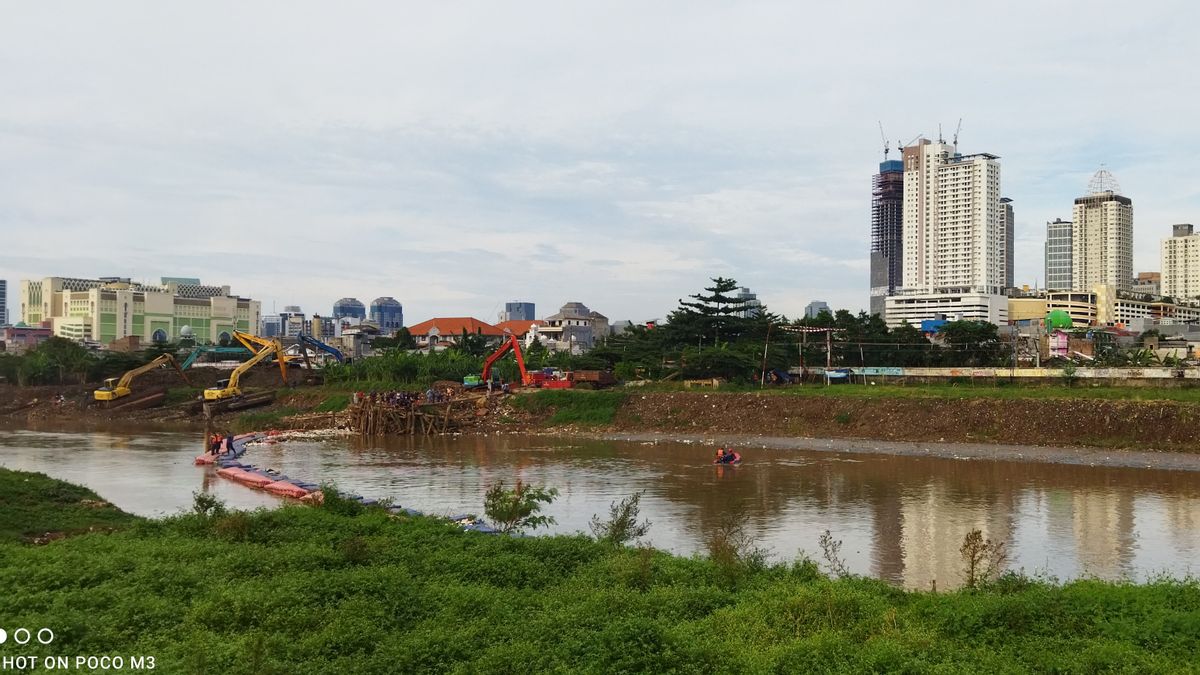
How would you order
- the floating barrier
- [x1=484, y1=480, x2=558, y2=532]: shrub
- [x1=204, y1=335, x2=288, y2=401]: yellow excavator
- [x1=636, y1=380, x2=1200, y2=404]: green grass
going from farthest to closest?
[x1=204, y1=335, x2=288, y2=401]: yellow excavator, [x1=636, y1=380, x2=1200, y2=404]: green grass, the floating barrier, [x1=484, y1=480, x2=558, y2=532]: shrub

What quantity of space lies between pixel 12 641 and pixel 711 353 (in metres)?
53.2

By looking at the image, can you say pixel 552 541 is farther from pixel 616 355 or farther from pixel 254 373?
pixel 254 373

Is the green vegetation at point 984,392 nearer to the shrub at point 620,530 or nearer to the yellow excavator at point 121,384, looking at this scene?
the shrub at point 620,530

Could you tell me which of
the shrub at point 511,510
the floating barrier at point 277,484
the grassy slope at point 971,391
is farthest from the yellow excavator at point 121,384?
the shrub at point 511,510

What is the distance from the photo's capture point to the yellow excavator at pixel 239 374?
6675cm

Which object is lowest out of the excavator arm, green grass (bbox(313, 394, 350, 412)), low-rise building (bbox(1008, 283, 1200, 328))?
green grass (bbox(313, 394, 350, 412))

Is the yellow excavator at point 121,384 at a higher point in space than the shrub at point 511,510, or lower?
higher

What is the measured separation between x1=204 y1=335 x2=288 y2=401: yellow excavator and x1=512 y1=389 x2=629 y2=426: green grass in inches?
910

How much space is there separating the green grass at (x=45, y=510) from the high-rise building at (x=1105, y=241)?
661ft

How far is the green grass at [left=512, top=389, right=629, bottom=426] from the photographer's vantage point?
57750 millimetres

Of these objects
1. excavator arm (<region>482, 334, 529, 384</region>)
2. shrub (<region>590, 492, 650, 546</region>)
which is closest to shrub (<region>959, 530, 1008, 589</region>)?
shrub (<region>590, 492, 650, 546</region>)

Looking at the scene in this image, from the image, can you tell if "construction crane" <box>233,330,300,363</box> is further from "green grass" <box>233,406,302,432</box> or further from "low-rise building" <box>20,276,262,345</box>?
"low-rise building" <box>20,276,262,345</box>

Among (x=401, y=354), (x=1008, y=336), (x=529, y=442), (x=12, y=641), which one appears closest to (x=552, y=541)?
(x=12, y=641)

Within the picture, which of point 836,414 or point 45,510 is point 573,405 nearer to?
point 836,414
